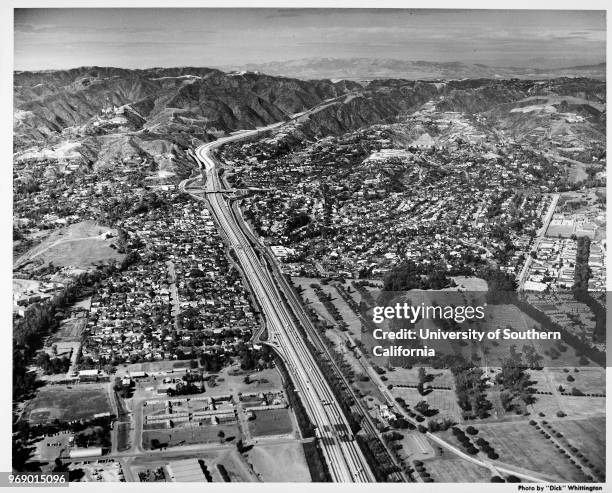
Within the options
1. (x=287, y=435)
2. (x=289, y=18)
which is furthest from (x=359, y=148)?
(x=287, y=435)

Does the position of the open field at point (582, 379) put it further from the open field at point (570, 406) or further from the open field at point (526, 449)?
the open field at point (526, 449)

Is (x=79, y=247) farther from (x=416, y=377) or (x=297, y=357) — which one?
(x=416, y=377)

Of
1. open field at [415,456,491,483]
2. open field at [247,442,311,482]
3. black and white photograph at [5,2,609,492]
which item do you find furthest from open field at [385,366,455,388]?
open field at [247,442,311,482]

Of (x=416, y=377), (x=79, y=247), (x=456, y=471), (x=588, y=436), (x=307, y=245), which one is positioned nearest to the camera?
(x=456, y=471)

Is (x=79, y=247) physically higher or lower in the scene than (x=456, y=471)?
higher

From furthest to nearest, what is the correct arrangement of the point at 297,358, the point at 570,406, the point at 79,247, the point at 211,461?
1. the point at 79,247
2. the point at 297,358
3. the point at 570,406
4. the point at 211,461

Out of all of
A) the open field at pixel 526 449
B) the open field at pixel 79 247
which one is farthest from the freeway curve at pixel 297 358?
the open field at pixel 79 247

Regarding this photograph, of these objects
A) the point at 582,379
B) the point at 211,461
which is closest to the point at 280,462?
the point at 211,461
